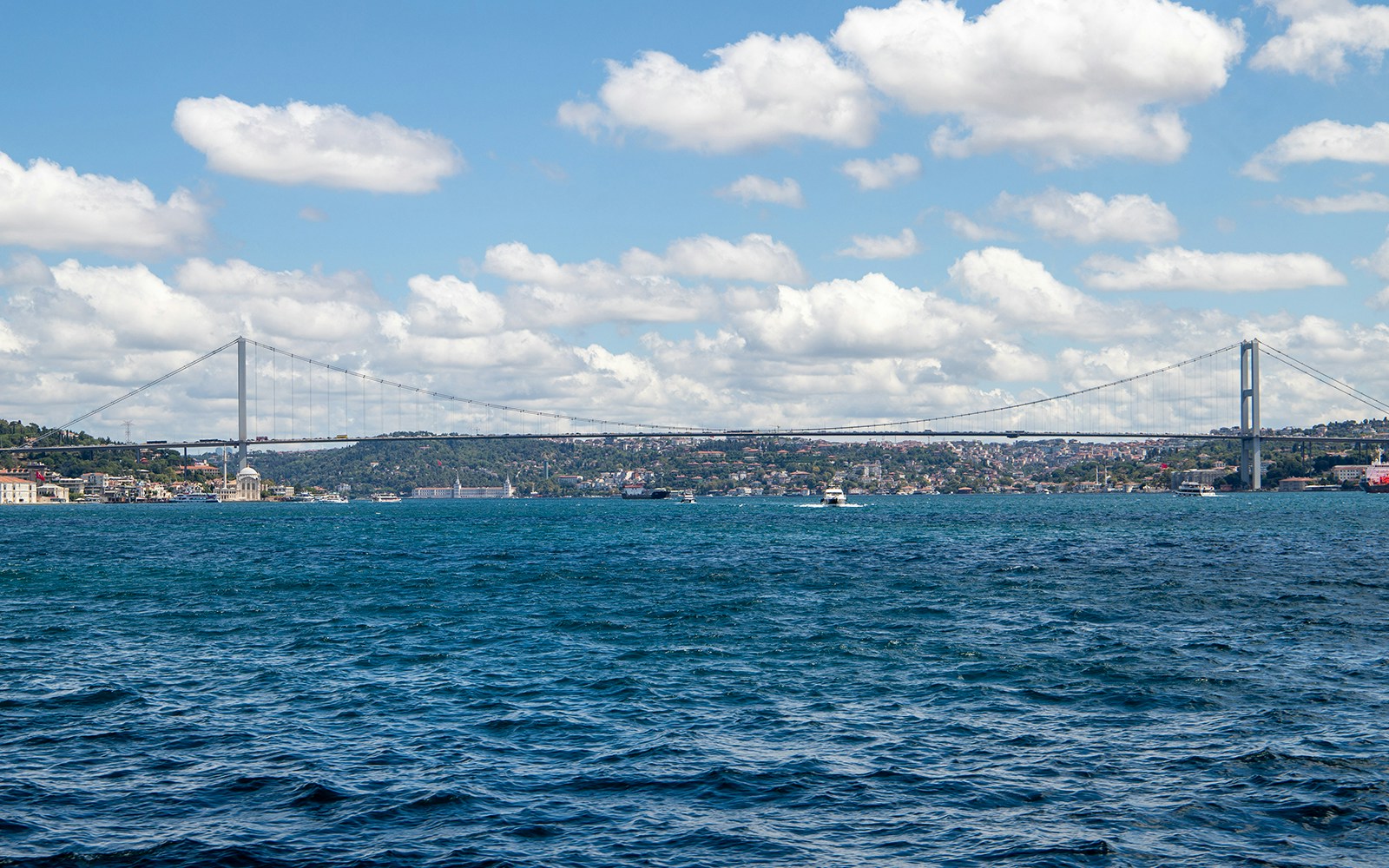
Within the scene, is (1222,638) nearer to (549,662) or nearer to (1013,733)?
(1013,733)

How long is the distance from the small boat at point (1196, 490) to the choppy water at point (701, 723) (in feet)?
502

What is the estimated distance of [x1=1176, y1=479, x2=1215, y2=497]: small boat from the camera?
180m

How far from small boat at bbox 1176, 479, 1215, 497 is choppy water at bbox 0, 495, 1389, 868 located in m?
153

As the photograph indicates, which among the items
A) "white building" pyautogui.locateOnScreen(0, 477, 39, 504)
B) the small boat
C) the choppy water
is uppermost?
"white building" pyautogui.locateOnScreen(0, 477, 39, 504)

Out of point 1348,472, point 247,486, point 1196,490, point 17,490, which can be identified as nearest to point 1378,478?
point 1348,472

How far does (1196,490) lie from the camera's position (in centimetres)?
18175

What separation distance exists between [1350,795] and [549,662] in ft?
43.4

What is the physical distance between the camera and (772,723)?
16.6 m

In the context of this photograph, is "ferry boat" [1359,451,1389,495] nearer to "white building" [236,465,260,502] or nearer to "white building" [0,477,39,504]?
"white building" [236,465,260,502]

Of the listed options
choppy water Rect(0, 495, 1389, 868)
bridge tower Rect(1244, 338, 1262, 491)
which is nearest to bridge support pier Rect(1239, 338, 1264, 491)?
bridge tower Rect(1244, 338, 1262, 491)

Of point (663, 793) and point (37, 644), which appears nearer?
point (663, 793)

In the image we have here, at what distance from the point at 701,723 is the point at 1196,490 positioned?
181583mm

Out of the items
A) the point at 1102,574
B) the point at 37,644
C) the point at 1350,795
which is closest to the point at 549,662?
the point at 37,644

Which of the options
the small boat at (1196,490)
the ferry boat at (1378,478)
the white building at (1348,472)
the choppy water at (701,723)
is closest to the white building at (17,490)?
the choppy water at (701,723)
